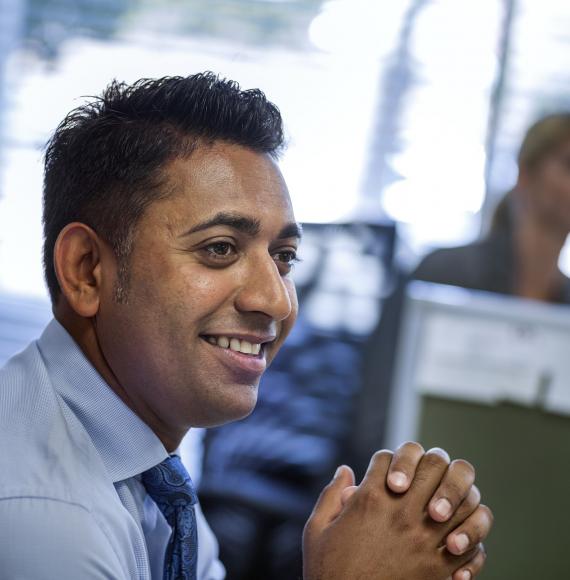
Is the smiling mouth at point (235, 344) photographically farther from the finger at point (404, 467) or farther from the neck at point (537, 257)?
the neck at point (537, 257)

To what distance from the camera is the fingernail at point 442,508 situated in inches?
40.1

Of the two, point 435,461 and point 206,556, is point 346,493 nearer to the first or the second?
point 435,461

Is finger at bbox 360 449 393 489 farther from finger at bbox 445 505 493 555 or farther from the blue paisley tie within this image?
the blue paisley tie

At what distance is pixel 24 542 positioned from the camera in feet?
2.60

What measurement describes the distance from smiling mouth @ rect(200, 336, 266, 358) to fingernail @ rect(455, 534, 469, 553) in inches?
13.0

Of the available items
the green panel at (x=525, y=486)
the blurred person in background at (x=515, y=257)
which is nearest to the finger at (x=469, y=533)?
the green panel at (x=525, y=486)

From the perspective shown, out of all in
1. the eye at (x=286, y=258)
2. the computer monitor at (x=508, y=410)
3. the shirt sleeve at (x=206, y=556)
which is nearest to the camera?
the eye at (x=286, y=258)

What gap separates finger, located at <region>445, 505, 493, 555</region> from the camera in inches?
40.4

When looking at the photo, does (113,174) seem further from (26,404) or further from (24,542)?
(24,542)

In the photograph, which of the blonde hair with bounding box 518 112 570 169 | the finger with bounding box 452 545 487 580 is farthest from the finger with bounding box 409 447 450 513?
the blonde hair with bounding box 518 112 570 169

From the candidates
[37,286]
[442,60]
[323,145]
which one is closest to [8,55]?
[37,286]

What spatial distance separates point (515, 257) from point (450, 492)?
142 cm

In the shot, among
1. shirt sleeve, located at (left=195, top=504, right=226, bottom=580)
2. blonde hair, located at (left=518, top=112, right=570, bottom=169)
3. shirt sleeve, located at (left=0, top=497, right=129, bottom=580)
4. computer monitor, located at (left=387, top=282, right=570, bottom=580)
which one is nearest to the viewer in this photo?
shirt sleeve, located at (left=0, top=497, right=129, bottom=580)

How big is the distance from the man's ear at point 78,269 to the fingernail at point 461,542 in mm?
520
